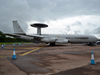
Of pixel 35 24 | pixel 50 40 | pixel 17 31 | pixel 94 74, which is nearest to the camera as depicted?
pixel 94 74

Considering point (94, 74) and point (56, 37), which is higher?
point (56, 37)

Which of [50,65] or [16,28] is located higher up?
[16,28]

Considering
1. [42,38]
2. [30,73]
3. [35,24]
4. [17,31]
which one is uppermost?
[35,24]

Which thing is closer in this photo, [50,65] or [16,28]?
[50,65]

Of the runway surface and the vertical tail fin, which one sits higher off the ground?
the vertical tail fin

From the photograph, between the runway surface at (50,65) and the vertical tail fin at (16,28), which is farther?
the vertical tail fin at (16,28)

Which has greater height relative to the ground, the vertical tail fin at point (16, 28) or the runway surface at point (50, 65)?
the vertical tail fin at point (16, 28)

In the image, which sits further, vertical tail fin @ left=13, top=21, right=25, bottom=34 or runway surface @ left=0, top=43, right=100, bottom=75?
vertical tail fin @ left=13, top=21, right=25, bottom=34

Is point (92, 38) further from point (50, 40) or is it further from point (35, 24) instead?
point (35, 24)

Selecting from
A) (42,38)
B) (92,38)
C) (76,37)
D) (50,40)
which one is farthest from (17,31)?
(92,38)

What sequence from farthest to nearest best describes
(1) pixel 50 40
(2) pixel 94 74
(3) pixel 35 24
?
(3) pixel 35 24 < (1) pixel 50 40 < (2) pixel 94 74

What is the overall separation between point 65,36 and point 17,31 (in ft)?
43.7

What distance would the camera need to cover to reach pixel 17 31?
2775 cm

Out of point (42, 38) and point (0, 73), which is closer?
point (0, 73)
